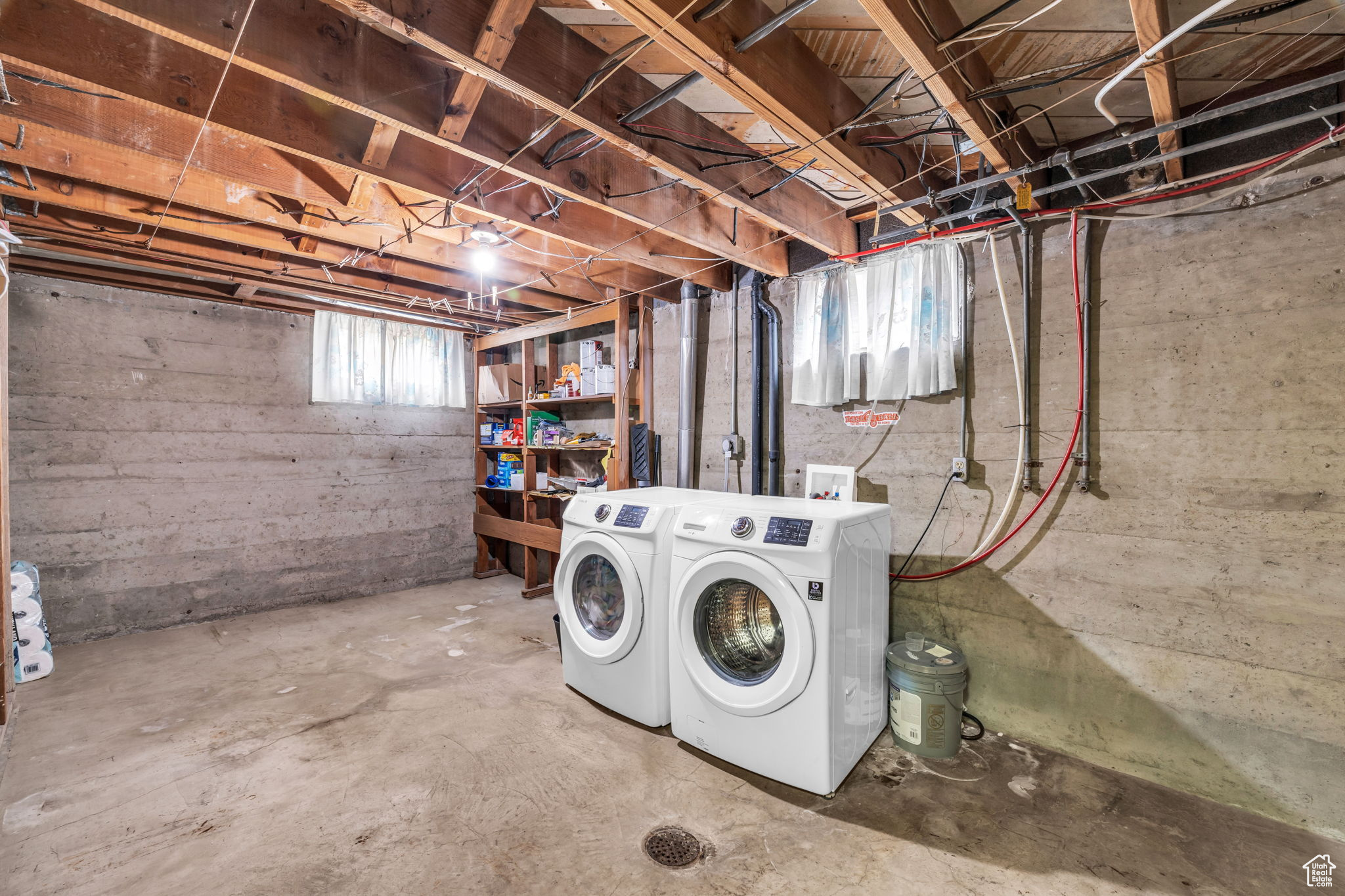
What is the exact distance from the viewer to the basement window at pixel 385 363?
393cm

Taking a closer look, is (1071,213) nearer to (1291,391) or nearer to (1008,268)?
(1008,268)

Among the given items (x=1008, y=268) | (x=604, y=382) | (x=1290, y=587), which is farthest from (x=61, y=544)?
(x=1290, y=587)

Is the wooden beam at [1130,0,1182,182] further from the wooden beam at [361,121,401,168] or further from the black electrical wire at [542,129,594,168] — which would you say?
the wooden beam at [361,121,401,168]

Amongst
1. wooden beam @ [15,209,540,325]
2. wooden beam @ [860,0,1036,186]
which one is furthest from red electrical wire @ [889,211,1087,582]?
wooden beam @ [15,209,540,325]

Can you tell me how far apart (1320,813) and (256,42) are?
3687 millimetres

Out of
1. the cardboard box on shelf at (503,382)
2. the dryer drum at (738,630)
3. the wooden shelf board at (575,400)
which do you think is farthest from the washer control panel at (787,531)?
the cardboard box on shelf at (503,382)

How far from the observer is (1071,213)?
204 cm

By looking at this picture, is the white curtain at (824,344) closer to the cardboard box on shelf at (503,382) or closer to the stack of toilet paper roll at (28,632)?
the cardboard box on shelf at (503,382)

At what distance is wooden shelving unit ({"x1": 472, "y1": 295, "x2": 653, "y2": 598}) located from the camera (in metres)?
3.56

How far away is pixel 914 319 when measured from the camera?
2.40m

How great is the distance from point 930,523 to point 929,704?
756 mm

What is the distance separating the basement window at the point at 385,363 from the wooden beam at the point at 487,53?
2.94m

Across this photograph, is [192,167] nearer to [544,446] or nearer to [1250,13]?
[544,446]

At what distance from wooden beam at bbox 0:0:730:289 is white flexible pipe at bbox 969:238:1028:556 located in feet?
5.75
